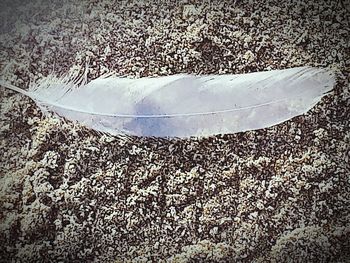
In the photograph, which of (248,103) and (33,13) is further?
(33,13)

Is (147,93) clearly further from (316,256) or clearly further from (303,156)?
(316,256)

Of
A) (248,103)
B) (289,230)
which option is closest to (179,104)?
(248,103)

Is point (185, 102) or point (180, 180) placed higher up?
point (185, 102)

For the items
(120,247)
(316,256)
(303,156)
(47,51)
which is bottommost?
(316,256)

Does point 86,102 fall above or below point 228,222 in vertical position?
above
